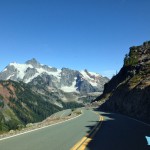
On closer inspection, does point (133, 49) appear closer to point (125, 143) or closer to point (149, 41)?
point (149, 41)

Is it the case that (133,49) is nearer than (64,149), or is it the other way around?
(64,149)

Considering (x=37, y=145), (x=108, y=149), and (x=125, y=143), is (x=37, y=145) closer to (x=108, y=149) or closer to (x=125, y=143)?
(x=108, y=149)

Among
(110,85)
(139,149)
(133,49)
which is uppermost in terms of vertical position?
(133,49)

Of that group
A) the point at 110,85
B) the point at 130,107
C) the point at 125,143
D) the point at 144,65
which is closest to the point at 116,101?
the point at 130,107

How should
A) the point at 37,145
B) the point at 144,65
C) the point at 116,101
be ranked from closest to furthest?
the point at 37,145 < the point at 116,101 < the point at 144,65

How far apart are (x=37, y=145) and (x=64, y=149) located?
1.66 m

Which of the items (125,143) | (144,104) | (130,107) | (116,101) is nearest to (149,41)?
(116,101)

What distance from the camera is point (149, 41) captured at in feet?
549

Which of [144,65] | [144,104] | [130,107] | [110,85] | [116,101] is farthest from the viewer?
[110,85]

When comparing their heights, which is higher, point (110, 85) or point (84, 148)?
point (110, 85)

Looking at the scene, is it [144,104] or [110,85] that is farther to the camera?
[110,85]

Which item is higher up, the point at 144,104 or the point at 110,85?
the point at 110,85

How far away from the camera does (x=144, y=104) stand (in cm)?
4428

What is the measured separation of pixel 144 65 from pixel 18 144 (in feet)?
321
